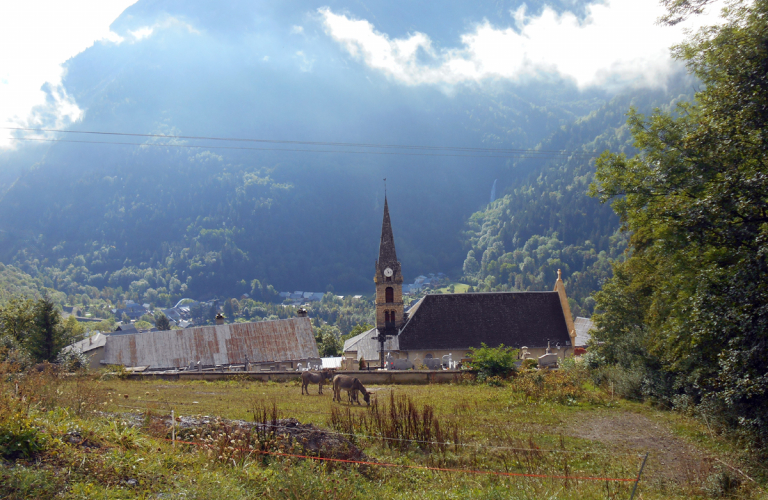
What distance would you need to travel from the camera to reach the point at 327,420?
488 inches

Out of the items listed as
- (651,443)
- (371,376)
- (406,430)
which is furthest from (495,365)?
(406,430)

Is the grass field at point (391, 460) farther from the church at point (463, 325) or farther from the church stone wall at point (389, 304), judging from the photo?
the church stone wall at point (389, 304)

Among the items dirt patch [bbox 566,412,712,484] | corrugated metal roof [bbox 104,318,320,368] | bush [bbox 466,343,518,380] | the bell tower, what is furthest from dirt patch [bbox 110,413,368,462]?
the bell tower

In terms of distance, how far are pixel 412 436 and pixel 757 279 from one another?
8122 millimetres

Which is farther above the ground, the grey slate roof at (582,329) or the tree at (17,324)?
the tree at (17,324)

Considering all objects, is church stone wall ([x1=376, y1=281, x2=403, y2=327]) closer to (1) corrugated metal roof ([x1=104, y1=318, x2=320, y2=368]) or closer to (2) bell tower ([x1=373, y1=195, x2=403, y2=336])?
(2) bell tower ([x1=373, y1=195, x2=403, y2=336])

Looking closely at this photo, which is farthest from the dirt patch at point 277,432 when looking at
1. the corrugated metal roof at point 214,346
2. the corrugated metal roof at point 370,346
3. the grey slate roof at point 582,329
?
the grey slate roof at point 582,329

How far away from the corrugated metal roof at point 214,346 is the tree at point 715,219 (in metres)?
33.9

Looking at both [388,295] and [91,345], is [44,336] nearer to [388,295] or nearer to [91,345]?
[91,345]

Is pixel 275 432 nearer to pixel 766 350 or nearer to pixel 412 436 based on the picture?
pixel 412 436

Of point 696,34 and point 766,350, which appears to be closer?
point 766,350

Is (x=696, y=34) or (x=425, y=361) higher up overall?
(x=696, y=34)

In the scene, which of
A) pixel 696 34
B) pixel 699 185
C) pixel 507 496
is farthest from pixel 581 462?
pixel 696 34

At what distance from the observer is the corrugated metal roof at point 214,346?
144 ft
